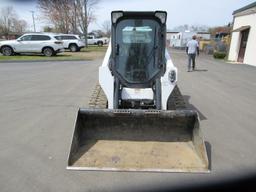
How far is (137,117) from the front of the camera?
148 inches

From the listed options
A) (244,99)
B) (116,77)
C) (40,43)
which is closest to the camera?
(116,77)

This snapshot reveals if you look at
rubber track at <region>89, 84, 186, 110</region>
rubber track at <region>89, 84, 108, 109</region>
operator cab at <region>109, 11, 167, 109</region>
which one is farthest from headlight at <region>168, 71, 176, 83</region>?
rubber track at <region>89, 84, 108, 109</region>

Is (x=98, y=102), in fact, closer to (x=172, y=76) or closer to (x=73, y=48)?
(x=172, y=76)

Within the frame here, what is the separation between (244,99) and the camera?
23.2 ft

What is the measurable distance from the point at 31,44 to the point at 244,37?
57.4ft

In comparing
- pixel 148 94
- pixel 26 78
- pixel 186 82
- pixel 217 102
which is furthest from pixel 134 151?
pixel 26 78

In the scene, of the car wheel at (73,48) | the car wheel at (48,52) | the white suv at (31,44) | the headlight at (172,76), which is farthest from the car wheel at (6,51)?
the headlight at (172,76)

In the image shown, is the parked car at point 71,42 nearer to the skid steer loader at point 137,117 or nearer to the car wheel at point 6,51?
the car wheel at point 6,51

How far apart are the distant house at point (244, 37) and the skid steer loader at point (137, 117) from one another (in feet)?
45.9

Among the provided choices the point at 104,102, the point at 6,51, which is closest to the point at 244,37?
the point at 104,102

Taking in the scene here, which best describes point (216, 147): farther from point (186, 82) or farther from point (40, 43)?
point (40, 43)

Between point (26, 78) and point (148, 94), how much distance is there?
293 inches

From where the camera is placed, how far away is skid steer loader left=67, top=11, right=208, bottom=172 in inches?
132

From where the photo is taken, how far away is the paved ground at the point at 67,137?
3.00 metres
